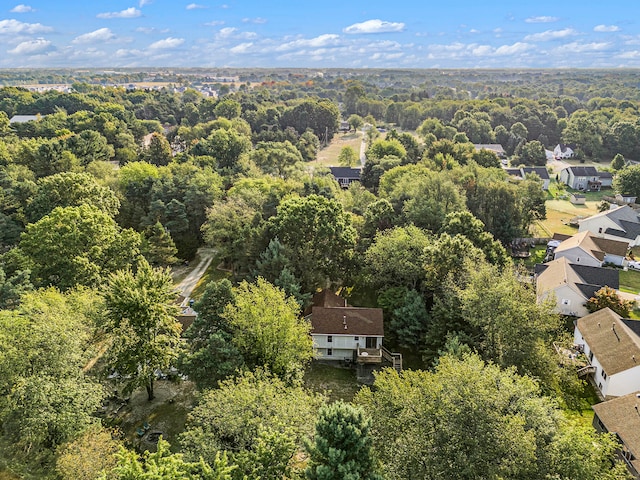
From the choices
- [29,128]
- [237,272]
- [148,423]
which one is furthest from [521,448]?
[29,128]

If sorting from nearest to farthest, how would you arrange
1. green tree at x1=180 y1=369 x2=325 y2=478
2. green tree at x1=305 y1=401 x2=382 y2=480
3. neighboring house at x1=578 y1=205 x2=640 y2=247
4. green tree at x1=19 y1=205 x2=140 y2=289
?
green tree at x1=305 y1=401 x2=382 y2=480
green tree at x1=180 y1=369 x2=325 y2=478
green tree at x1=19 y1=205 x2=140 y2=289
neighboring house at x1=578 y1=205 x2=640 y2=247

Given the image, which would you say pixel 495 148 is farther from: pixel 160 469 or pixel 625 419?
pixel 160 469

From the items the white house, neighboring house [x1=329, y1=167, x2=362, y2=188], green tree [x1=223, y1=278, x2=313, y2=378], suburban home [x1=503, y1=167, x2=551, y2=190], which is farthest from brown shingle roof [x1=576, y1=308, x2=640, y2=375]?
suburban home [x1=503, y1=167, x2=551, y2=190]

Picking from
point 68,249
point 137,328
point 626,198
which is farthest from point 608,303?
point 626,198

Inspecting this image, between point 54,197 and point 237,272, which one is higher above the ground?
A: point 54,197

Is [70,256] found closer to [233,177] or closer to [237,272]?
[237,272]

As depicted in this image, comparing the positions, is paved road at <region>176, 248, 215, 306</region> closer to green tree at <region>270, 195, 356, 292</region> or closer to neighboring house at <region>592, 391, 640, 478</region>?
green tree at <region>270, 195, 356, 292</region>
